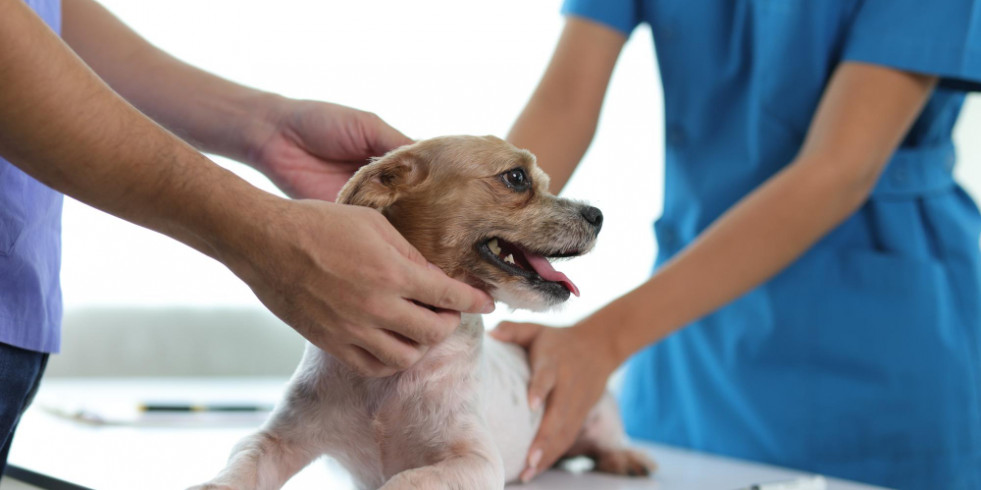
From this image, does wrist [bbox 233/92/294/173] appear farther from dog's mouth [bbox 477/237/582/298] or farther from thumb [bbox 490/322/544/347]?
thumb [bbox 490/322/544/347]

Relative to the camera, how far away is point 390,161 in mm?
1163

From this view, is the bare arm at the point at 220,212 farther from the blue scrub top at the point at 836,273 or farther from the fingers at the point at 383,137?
the blue scrub top at the point at 836,273

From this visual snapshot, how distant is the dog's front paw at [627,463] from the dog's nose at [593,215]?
441 mm

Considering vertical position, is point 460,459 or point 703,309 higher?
point 703,309

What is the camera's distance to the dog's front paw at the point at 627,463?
1.45 metres

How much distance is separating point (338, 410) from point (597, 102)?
1.00 meters

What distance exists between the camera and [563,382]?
Result: 4.58 feet

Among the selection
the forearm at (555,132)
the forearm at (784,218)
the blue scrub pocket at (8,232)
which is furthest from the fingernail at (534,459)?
the blue scrub pocket at (8,232)

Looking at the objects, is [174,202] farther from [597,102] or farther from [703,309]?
[597,102]

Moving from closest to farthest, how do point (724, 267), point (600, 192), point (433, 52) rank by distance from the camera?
point (724, 267) < point (433, 52) < point (600, 192)

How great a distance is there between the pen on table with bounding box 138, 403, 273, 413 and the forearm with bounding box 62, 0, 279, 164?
70 centimetres

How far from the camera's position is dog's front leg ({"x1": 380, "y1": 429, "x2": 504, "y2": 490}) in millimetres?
958

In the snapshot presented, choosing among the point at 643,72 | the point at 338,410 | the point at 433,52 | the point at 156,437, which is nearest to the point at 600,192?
the point at 643,72

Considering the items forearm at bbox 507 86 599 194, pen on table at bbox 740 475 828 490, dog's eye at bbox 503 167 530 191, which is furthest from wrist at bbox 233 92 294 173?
pen on table at bbox 740 475 828 490
